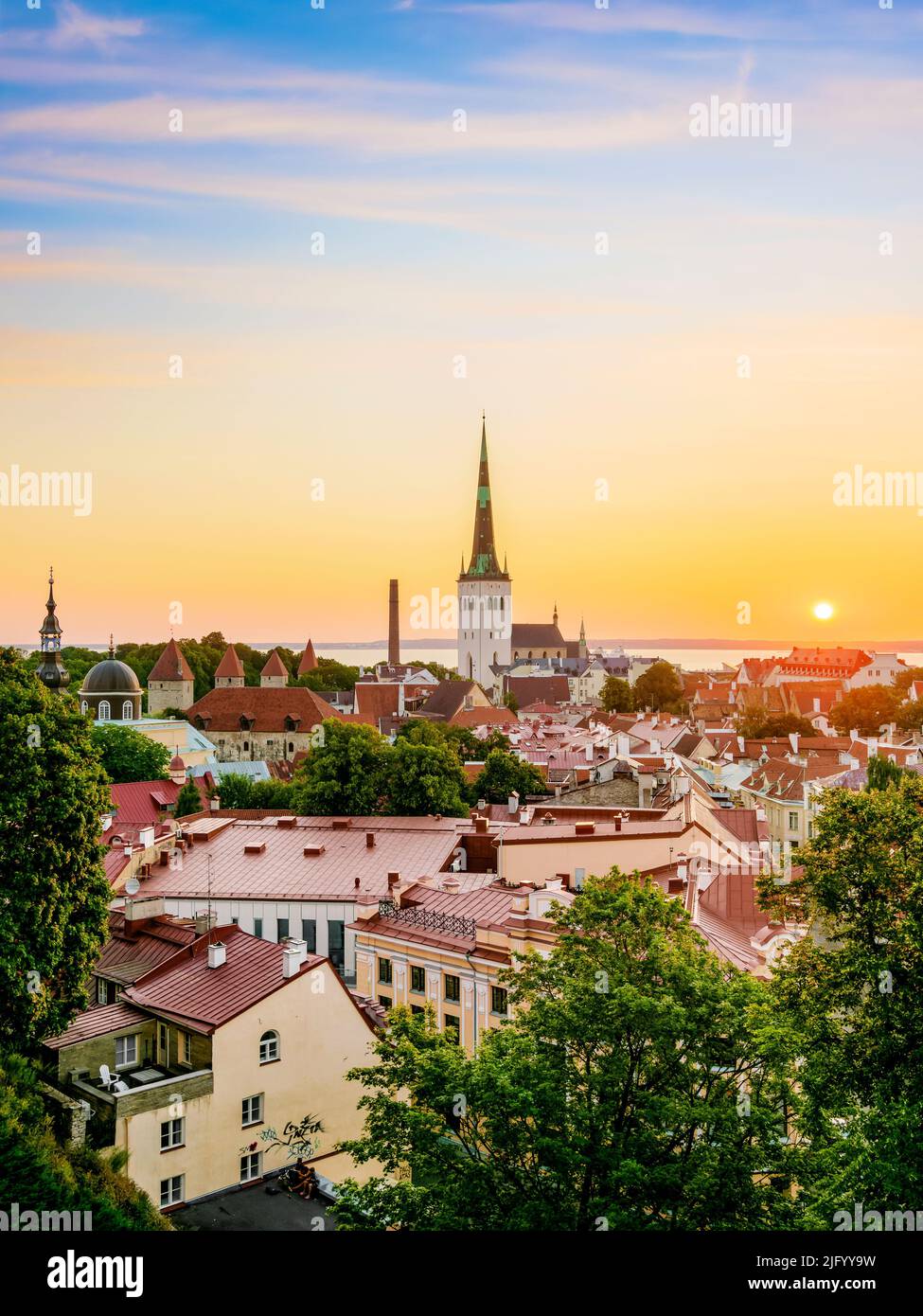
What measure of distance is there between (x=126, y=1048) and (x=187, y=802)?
2682cm

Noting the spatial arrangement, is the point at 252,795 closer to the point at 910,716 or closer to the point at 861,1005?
the point at 861,1005

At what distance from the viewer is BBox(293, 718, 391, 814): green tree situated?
37781 millimetres

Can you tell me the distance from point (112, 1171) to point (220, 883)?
14030 mm

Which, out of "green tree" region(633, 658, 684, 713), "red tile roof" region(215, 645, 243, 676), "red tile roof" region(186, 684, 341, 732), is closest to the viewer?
"red tile roof" region(186, 684, 341, 732)

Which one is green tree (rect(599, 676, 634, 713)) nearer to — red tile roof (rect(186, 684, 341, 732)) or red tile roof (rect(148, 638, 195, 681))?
red tile roof (rect(186, 684, 341, 732))

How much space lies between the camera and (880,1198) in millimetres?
8242

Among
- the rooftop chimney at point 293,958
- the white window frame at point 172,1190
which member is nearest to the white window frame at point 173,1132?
the white window frame at point 172,1190

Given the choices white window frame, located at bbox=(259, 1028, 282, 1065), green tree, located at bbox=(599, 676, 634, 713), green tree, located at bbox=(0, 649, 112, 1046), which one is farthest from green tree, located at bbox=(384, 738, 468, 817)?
green tree, located at bbox=(599, 676, 634, 713)

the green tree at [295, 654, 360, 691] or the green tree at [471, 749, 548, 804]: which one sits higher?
the green tree at [295, 654, 360, 691]

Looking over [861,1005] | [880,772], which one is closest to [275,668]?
[880,772]

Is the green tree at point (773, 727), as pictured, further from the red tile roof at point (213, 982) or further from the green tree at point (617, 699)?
the red tile roof at point (213, 982)

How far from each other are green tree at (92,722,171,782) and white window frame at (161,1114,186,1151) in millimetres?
34259

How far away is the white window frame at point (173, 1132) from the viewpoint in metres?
14.2

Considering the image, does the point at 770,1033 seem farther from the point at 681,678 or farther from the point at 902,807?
the point at 681,678
